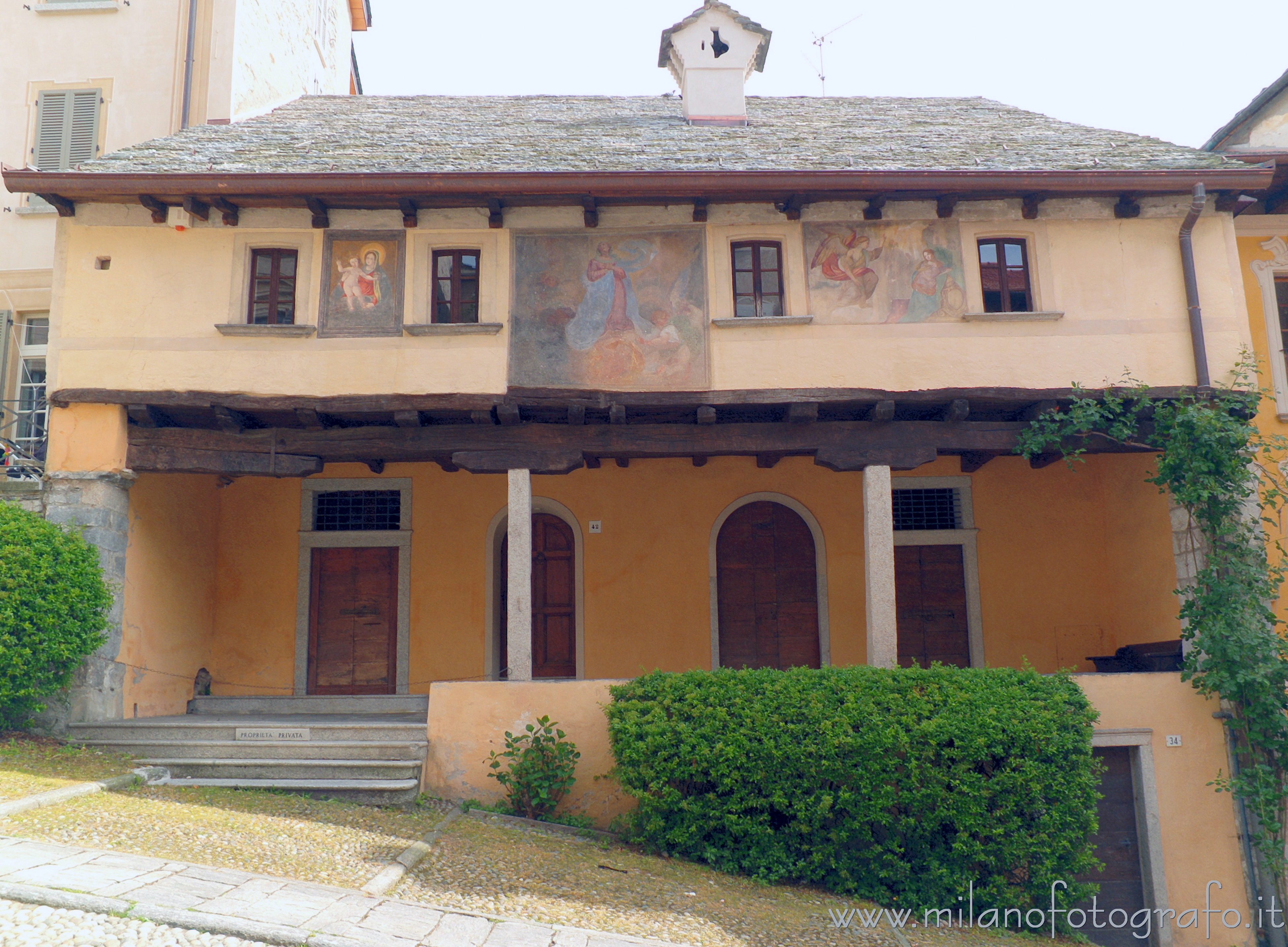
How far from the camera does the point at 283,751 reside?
8.84 m

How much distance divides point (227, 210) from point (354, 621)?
16.5 feet

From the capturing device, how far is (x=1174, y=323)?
9773 millimetres

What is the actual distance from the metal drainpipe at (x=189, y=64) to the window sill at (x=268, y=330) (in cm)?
471

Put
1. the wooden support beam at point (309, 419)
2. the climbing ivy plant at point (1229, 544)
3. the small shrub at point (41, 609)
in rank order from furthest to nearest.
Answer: the wooden support beam at point (309, 419) < the climbing ivy plant at point (1229, 544) < the small shrub at point (41, 609)

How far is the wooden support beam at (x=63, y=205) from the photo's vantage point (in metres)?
9.63

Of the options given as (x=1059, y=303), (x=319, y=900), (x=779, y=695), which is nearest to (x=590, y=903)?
(x=319, y=900)

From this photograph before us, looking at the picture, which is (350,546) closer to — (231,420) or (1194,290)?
(231,420)

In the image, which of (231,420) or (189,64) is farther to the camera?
(189,64)

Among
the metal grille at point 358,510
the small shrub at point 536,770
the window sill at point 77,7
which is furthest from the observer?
the window sill at point 77,7

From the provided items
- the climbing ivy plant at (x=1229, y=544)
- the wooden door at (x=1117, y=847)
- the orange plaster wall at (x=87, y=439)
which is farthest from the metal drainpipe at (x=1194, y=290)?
the orange plaster wall at (x=87, y=439)

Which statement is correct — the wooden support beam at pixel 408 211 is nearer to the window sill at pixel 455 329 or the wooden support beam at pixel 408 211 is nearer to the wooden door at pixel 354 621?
the window sill at pixel 455 329

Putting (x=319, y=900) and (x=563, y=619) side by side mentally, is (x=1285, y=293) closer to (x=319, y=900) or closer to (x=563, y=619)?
(x=563, y=619)

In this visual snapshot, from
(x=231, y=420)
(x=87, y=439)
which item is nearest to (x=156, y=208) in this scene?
(x=231, y=420)

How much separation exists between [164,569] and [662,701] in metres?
5.85
